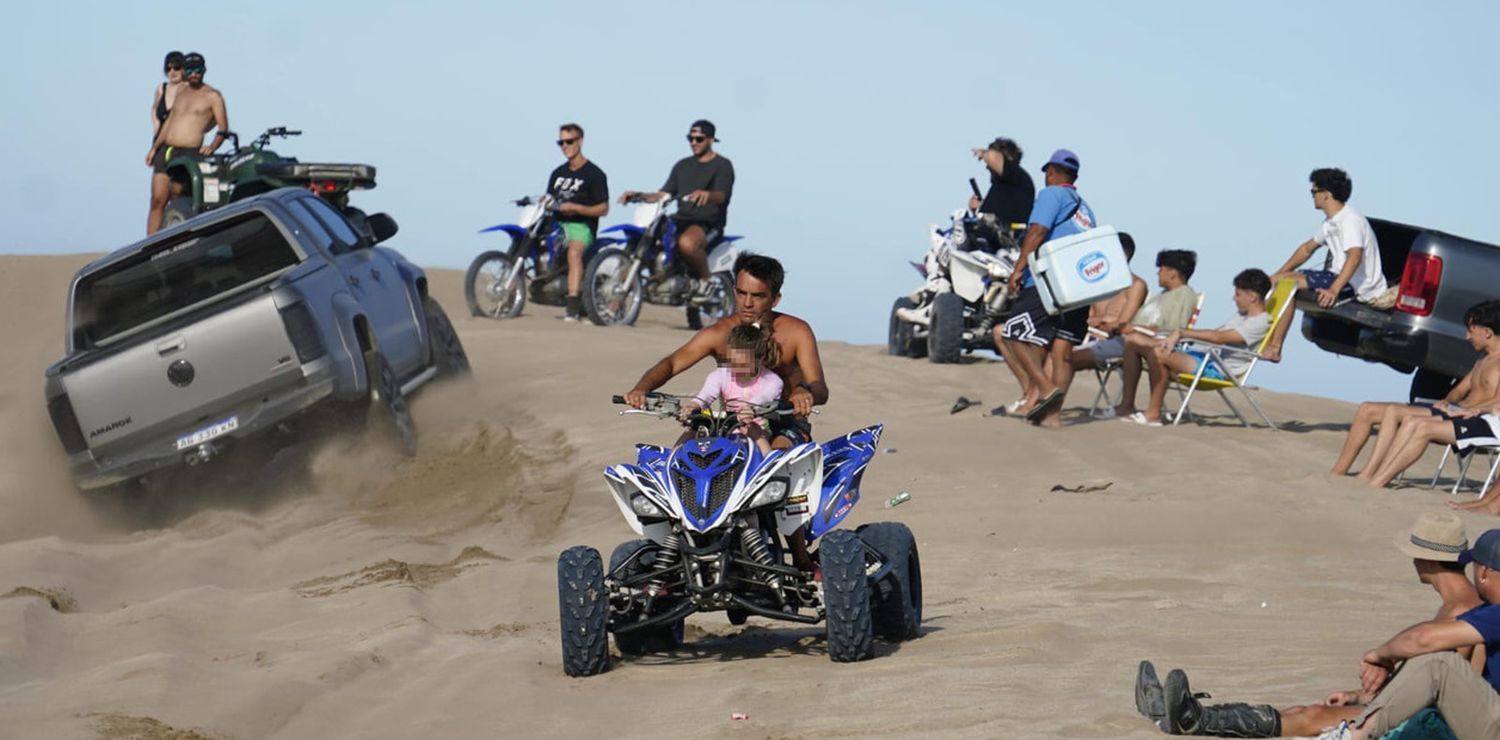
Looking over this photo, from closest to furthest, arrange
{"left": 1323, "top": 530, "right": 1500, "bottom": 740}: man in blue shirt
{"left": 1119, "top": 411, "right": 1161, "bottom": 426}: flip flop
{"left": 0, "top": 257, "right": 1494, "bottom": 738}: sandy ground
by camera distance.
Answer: {"left": 1323, "top": 530, "right": 1500, "bottom": 740}: man in blue shirt < {"left": 0, "top": 257, "right": 1494, "bottom": 738}: sandy ground < {"left": 1119, "top": 411, "right": 1161, "bottom": 426}: flip flop

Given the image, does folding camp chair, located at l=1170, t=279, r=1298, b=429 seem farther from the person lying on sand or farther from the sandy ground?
the person lying on sand

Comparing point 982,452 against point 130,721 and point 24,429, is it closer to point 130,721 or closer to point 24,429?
point 24,429

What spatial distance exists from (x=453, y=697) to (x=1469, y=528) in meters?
6.36

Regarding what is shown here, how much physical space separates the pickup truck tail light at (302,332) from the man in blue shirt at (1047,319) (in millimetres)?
5330

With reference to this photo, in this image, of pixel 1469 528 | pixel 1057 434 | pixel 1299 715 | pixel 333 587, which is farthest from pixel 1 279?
pixel 1299 715

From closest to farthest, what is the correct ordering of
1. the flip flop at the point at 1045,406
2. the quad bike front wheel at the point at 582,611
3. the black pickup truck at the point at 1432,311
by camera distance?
the quad bike front wheel at the point at 582,611, the black pickup truck at the point at 1432,311, the flip flop at the point at 1045,406

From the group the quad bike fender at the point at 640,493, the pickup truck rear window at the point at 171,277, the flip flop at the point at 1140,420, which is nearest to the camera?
the quad bike fender at the point at 640,493

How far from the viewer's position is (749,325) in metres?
8.45

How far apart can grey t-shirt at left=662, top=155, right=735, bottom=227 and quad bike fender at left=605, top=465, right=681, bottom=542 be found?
45.5 ft

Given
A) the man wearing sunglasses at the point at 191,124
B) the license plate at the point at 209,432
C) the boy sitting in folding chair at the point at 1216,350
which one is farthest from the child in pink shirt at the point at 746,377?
the man wearing sunglasses at the point at 191,124

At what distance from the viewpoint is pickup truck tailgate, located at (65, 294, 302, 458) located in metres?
12.6

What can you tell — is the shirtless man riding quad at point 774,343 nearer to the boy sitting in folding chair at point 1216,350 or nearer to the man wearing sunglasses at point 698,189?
the boy sitting in folding chair at point 1216,350

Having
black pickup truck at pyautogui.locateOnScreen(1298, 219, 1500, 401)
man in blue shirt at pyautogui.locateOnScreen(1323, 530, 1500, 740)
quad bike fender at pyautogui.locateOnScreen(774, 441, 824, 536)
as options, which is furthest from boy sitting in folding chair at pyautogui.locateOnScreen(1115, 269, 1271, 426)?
man in blue shirt at pyautogui.locateOnScreen(1323, 530, 1500, 740)

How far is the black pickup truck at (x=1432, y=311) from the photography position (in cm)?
1485
